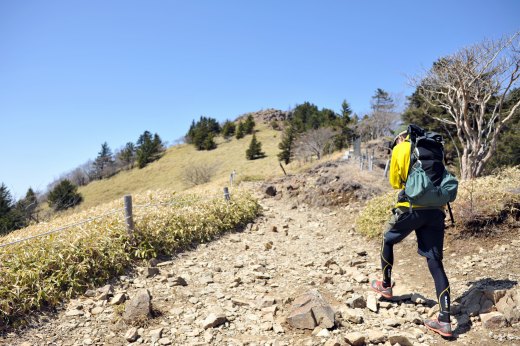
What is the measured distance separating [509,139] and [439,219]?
13.6m

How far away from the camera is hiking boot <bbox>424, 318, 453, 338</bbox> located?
3264 millimetres

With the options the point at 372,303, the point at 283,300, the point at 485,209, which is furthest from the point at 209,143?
the point at 372,303

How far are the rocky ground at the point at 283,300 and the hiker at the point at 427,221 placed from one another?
33 centimetres

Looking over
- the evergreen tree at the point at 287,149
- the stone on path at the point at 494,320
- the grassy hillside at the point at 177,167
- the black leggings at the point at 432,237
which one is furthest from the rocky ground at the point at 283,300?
the evergreen tree at the point at 287,149

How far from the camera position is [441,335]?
3.33 m

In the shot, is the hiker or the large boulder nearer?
the hiker

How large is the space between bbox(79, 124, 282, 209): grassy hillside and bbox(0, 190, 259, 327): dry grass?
103 ft

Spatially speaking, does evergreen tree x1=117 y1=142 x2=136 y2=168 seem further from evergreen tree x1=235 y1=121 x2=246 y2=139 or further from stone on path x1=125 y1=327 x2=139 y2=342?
stone on path x1=125 y1=327 x2=139 y2=342

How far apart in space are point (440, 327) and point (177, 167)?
5023 centimetres

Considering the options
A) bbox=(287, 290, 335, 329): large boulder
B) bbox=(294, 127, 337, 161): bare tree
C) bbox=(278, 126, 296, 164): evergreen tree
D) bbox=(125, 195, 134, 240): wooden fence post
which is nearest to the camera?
bbox=(287, 290, 335, 329): large boulder

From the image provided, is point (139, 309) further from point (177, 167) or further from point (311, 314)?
point (177, 167)

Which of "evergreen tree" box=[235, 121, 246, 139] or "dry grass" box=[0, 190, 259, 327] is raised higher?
"evergreen tree" box=[235, 121, 246, 139]

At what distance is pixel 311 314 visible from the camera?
3.75 m

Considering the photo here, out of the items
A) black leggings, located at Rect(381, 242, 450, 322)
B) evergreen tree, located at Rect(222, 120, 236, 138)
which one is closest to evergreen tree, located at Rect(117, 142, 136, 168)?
evergreen tree, located at Rect(222, 120, 236, 138)
